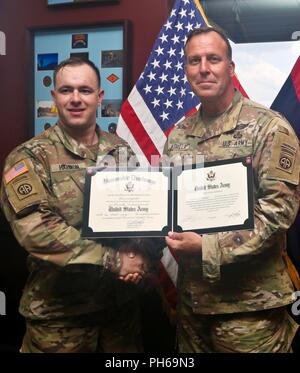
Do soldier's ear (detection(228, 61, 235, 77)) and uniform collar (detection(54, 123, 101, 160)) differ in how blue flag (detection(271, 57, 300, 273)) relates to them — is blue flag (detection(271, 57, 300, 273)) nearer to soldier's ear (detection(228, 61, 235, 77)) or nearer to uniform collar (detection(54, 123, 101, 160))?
soldier's ear (detection(228, 61, 235, 77))

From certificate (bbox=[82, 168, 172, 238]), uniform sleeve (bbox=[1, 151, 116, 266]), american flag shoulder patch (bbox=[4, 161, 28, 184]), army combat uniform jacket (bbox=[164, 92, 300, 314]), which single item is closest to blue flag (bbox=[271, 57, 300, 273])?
army combat uniform jacket (bbox=[164, 92, 300, 314])

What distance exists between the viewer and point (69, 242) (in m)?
1.18

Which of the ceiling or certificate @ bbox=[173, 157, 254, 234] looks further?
the ceiling

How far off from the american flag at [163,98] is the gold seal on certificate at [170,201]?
0.11 metres

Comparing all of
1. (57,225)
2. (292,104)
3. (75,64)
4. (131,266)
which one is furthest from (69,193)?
(292,104)

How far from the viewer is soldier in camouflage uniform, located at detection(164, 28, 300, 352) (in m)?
1.14

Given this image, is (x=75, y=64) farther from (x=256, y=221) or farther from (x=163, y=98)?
(x=256, y=221)

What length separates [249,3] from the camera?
1.27m

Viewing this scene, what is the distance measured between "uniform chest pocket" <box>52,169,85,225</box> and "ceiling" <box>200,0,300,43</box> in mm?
568

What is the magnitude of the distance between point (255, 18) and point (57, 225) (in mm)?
791

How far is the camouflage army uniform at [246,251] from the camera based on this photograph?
3.73 ft

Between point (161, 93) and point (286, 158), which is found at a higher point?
point (161, 93)
